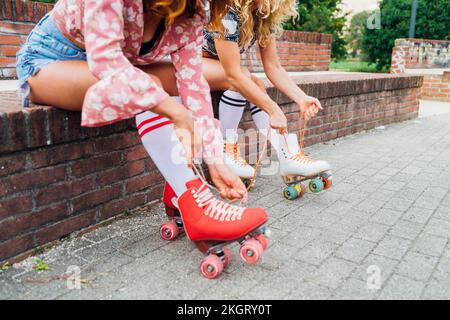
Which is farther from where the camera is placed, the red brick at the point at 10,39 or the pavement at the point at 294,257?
the red brick at the point at 10,39

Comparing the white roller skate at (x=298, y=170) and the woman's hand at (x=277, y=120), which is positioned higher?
the woman's hand at (x=277, y=120)

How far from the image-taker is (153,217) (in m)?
2.39

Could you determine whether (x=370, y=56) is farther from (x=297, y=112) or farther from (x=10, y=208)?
(x=10, y=208)

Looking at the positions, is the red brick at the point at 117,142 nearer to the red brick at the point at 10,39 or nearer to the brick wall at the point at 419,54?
the red brick at the point at 10,39

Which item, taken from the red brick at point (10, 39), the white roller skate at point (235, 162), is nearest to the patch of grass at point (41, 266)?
the white roller skate at point (235, 162)

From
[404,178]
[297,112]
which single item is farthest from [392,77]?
[404,178]

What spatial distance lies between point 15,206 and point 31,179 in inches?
5.0

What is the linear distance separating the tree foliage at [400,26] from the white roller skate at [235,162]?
1697 cm

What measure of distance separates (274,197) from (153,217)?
0.80 meters

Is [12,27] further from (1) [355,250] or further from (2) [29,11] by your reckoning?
(1) [355,250]

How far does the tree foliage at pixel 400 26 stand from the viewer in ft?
55.5

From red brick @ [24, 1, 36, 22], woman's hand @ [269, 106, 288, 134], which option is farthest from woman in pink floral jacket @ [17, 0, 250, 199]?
red brick @ [24, 1, 36, 22]

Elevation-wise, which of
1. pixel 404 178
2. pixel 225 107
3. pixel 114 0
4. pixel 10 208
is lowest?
pixel 404 178

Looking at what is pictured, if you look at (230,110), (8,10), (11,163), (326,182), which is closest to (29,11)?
(8,10)
